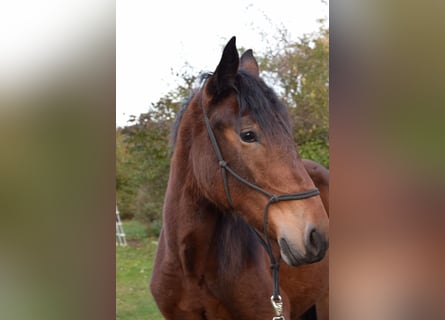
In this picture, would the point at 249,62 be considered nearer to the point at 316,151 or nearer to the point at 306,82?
the point at 306,82

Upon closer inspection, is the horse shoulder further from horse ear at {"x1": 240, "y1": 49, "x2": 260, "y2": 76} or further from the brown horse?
horse ear at {"x1": 240, "y1": 49, "x2": 260, "y2": 76}

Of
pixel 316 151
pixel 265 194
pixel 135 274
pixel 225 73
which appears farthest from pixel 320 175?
pixel 135 274

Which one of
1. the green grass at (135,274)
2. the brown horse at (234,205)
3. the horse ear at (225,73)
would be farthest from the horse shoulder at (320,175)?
the green grass at (135,274)

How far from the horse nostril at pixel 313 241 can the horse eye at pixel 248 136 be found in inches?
10.4

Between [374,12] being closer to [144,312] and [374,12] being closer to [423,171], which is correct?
[423,171]

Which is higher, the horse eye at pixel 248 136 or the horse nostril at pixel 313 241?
the horse eye at pixel 248 136

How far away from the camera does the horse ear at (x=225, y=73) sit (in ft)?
3.81

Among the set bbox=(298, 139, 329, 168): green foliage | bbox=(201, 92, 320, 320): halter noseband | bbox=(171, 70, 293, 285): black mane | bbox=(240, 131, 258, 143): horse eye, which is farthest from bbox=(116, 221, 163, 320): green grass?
bbox=(298, 139, 329, 168): green foliage

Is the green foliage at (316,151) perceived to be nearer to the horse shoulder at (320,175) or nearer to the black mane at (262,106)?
the horse shoulder at (320,175)

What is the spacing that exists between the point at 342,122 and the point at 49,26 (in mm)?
565

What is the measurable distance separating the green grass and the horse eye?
45cm

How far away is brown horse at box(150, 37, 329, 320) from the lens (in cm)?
115

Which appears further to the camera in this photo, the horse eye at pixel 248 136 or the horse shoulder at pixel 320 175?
the horse shoulder at pixel 320 175

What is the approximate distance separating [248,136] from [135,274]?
21.9 inches
